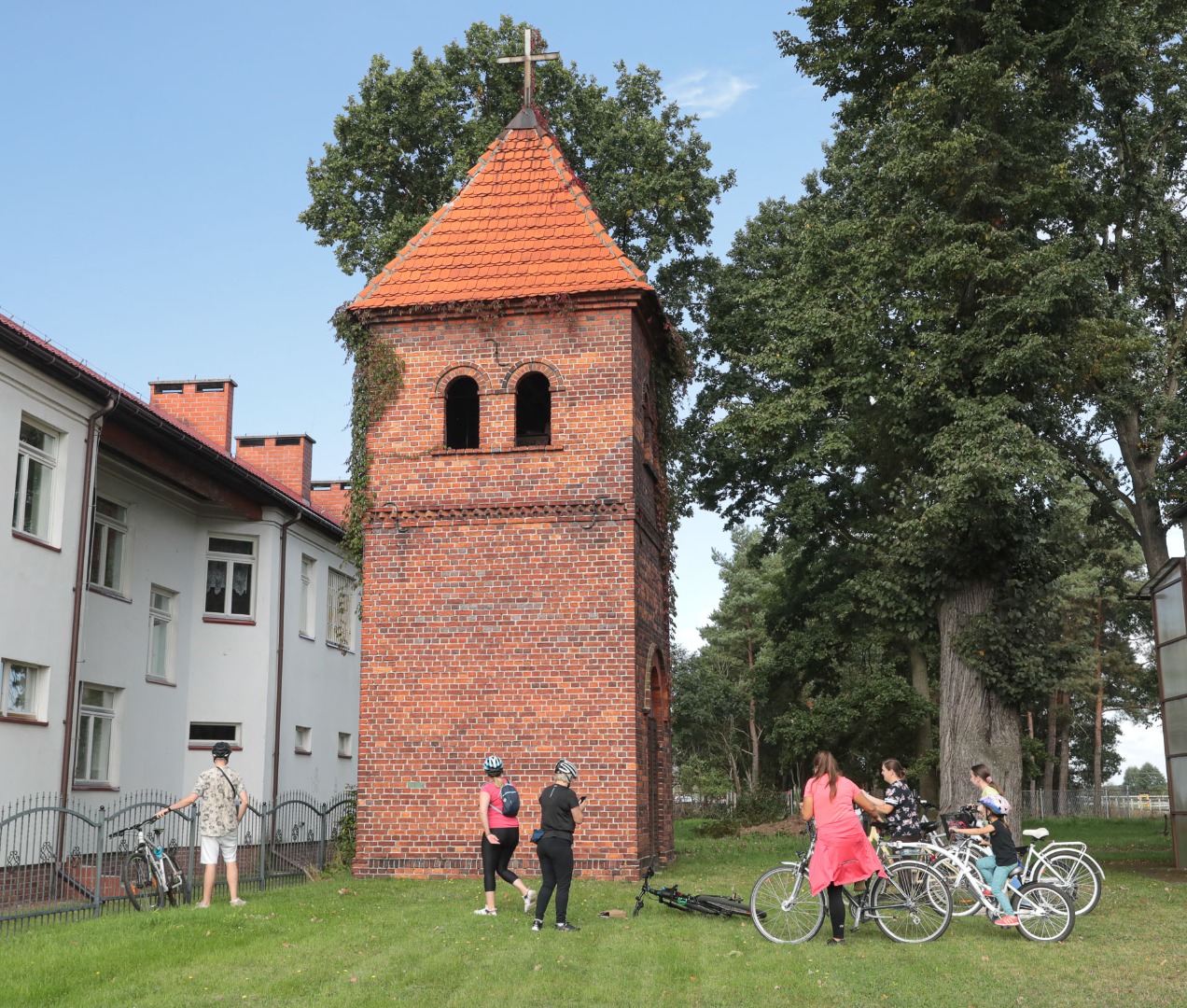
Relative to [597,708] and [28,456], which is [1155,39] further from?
[28,456]

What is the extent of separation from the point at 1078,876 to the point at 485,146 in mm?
19402

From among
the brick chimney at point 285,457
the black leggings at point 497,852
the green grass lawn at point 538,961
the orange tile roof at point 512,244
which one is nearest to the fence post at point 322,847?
the green grass lawn at point 538,961

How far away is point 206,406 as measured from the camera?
2747 cm

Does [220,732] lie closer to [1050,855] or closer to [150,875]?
[150,875]

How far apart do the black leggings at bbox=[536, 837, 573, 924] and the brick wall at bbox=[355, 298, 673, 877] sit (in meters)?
4.84

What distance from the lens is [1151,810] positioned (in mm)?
59344

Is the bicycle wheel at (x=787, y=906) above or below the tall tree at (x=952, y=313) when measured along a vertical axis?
below

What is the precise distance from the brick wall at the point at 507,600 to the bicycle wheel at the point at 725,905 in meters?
3.84

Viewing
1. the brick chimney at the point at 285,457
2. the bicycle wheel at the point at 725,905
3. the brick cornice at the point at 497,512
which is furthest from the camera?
the brick chimney at the point at 285,457

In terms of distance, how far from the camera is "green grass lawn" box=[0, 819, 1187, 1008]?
862 cm

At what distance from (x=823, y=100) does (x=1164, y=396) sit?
8.35 m

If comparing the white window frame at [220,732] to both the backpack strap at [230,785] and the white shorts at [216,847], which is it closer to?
the white shorts at [216,847]

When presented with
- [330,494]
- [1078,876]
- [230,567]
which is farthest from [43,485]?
[330,494]

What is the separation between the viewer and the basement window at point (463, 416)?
19594 mm
